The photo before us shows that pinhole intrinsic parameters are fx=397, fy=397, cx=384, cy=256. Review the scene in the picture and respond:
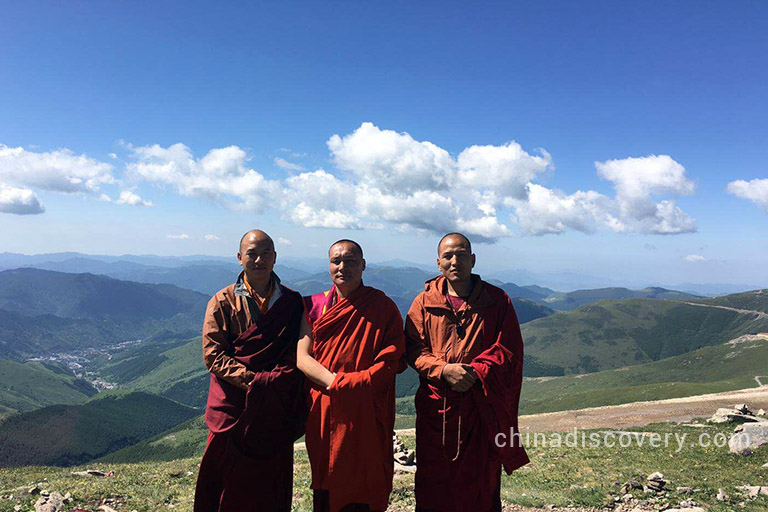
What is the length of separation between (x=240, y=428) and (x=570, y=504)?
717 cm

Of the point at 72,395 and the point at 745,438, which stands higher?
the point at 745,438

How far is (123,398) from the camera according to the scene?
14712 centimetres

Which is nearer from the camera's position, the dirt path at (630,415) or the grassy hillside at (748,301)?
the dirt path at (630,415)

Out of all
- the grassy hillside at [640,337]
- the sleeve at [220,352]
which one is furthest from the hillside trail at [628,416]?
the grassy hillside at [640,337]

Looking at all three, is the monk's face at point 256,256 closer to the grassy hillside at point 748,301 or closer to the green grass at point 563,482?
the green grass at point 563,482

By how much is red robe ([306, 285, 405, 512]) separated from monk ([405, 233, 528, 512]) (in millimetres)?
492

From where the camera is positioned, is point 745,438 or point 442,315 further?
point 745,438

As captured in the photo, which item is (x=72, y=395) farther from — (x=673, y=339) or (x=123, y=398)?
(x=673, y=339)

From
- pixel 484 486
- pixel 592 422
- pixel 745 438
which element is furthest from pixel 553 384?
pixel 484 486

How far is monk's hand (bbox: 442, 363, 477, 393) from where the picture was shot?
4.81 m

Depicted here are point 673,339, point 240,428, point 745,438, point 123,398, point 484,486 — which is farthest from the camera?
point 673,339

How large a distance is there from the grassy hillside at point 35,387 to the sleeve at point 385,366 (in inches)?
8085

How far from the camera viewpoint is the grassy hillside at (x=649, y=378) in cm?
6912

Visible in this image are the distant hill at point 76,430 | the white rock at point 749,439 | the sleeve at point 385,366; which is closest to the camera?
the sleeve at point 385,366
